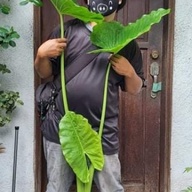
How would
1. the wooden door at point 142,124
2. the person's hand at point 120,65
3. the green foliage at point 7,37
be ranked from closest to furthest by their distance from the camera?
the person's hand at point 120,65 → the green foliage at point 7,37 → the wooden door at point 142,124

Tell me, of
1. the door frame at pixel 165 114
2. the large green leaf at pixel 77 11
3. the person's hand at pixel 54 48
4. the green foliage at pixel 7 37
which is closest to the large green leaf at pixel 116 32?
the large green leaf at pixel 77 11

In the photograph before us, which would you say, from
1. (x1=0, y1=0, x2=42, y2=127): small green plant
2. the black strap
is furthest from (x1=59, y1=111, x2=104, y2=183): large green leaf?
(x1=0, y1=0, x2=42, y2=127): small green plant

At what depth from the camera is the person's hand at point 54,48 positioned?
7.29 feet

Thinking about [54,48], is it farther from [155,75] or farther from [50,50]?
[155,75]

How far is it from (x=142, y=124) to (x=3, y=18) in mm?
1139

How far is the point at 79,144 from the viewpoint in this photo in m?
2.22

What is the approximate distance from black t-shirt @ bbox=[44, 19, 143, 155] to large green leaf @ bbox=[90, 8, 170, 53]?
0.31 ft

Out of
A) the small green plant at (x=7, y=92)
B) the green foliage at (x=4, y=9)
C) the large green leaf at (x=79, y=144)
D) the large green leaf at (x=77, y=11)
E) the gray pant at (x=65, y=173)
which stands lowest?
the gray pant at (x=65, y=173)

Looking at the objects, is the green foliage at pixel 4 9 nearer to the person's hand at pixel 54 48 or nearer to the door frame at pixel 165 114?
the door frame at pixel 165 114

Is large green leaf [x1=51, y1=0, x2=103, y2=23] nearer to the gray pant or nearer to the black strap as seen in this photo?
the black strap

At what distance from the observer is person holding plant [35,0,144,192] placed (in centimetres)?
226

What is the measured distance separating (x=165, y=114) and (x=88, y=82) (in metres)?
0.96

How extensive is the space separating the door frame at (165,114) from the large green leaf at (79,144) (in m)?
0.76

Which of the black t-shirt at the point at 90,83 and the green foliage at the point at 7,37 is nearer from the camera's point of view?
the black t-shirt at the point at 90,83
